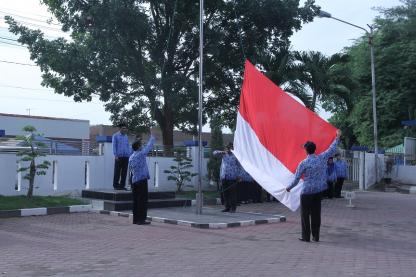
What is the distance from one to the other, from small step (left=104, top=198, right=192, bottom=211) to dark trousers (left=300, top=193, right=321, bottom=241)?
5764 mm

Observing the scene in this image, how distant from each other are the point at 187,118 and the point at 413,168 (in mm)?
13561

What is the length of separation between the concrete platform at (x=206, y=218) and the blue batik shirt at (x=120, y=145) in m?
1.93

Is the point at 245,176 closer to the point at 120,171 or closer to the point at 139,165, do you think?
the point at 120,171

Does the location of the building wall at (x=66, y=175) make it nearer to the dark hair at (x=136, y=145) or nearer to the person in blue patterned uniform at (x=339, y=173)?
the dark hair at (x=136, y=145)

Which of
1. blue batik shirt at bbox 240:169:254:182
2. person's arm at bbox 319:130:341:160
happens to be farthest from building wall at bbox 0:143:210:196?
person's arm at bbox 319:130:341:160

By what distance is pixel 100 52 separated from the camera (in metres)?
20.0

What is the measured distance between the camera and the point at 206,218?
1262cm

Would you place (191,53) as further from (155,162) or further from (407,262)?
(407,262)

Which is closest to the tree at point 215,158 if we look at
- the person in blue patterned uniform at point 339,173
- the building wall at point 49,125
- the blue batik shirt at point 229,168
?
the person in blue patterned uniform at point 339,173

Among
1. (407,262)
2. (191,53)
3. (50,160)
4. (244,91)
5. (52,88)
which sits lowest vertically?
(407,262)

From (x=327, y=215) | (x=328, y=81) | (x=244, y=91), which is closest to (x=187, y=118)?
(x=328, y=81)

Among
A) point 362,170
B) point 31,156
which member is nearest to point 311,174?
point 31,156

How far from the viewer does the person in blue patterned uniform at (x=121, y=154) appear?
1512 centimetres

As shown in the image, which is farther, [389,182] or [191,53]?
[389,182]
